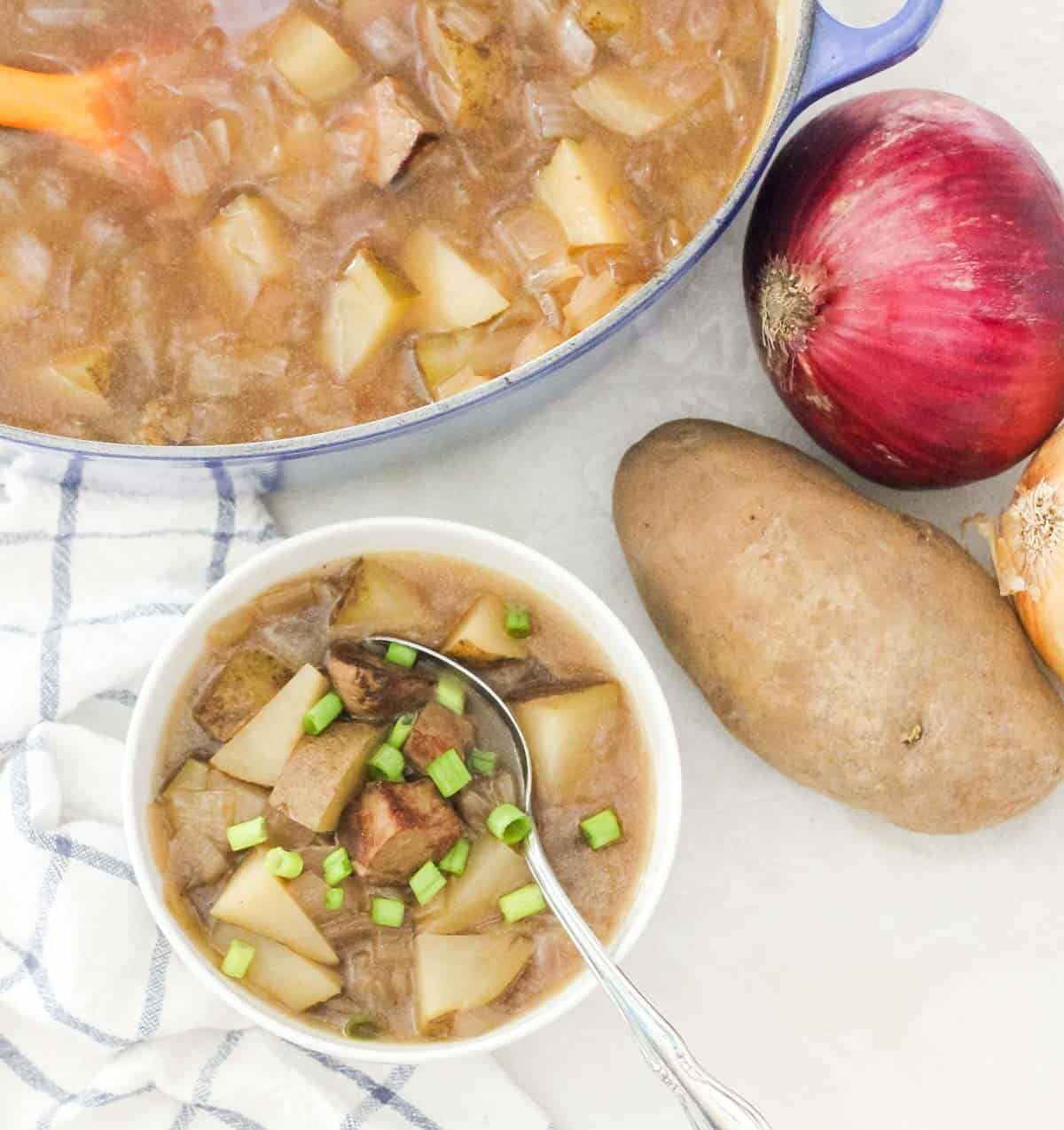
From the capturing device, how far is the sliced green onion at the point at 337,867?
181 centimetres

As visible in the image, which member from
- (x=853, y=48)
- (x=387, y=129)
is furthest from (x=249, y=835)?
(x=853, y=48)

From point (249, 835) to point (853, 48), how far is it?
4.06 ft

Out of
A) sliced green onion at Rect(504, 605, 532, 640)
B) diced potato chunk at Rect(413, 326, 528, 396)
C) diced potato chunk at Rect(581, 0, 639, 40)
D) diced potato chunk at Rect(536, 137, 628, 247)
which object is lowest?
sliced green onion at Rect(504, 605, 532, 640)

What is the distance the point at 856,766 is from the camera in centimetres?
194

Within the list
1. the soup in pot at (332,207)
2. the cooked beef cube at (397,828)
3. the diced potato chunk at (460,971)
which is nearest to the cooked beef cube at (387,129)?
the soup in pot at (332,207)

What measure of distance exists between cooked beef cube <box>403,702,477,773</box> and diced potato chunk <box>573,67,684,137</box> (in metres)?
0.80

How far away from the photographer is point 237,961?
5.96 feet

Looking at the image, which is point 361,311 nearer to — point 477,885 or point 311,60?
point 311,60

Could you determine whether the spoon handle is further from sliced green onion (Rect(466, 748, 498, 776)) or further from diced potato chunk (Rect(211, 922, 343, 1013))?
diced potato chunk (Rect(211, 922, 343, 1013))

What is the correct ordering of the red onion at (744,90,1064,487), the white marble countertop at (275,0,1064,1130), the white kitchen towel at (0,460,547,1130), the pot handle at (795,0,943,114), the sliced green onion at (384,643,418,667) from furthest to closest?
the white marble countertop at (275,0,1064,1130) → the white kitchen towel at (0,460,547,1130) → the sliced green onion at (384,643,418,667) → the red onion at (744,90,1064,487) → the pot handle at (795,0,943,114)

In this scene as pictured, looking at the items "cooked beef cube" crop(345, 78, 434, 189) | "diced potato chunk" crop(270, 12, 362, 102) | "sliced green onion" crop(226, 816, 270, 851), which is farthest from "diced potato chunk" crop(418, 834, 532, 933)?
"diced potato chunk" crop(270, 12, 362, 102)

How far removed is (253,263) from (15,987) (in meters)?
1.08

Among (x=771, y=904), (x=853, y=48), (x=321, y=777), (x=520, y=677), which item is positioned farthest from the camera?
(x=771, y=904)

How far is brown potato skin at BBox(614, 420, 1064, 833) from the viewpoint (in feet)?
6.23
